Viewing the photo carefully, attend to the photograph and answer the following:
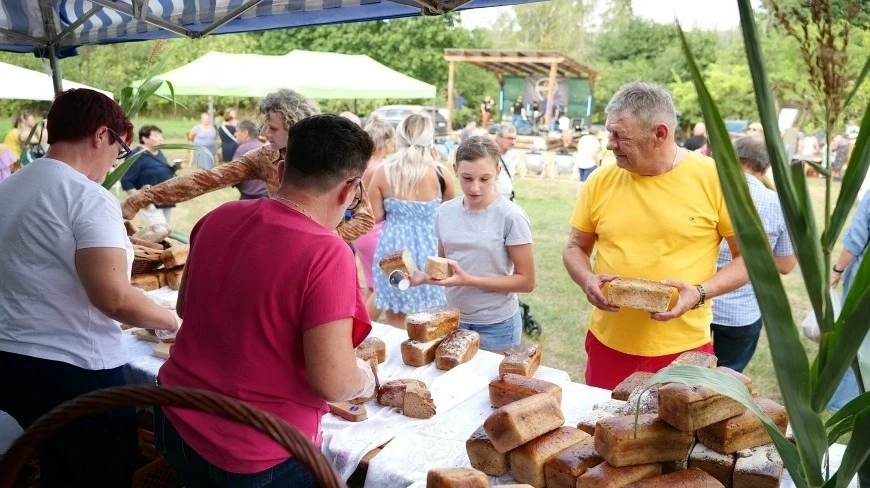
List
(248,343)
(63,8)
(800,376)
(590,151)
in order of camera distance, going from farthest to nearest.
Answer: (590,151) < (63,8) < (248,343) < (800,376)

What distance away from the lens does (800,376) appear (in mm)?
1036

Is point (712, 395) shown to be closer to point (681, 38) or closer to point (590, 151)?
point (681, 38)

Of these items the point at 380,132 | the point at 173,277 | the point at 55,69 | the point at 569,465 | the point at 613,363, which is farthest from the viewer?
the point at 380,132

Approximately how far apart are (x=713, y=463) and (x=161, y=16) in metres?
3.98

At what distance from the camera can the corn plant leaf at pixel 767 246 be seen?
3.00 feet

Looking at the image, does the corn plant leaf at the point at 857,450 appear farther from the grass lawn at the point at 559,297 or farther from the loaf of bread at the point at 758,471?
the grass lawn at the point at 559,297

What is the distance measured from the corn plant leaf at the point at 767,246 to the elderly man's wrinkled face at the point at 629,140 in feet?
5.64

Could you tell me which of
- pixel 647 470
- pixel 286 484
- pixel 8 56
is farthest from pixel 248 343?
pixel 8 56

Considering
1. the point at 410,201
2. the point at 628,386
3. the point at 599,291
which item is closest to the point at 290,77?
the point at 410,201

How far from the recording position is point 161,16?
13.5 feet

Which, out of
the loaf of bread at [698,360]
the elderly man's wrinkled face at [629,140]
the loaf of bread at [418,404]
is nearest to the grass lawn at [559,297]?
the elderly man's wrinkled face at [629,140]

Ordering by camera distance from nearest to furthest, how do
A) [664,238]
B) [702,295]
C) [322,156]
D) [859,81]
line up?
1. [859,81]
2. [322,156]
3. [702,295]
4. [664,238]

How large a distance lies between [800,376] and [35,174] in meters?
2.24

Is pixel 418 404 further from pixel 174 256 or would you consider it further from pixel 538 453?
pixel 174 256
